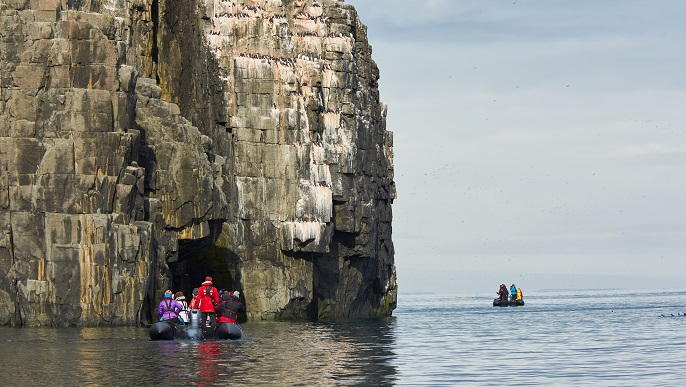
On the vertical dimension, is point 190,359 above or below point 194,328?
below

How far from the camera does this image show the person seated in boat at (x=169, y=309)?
220ft

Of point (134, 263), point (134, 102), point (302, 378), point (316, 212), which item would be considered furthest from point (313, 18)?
point (302, 378)

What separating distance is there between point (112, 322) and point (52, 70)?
1659 centimetres

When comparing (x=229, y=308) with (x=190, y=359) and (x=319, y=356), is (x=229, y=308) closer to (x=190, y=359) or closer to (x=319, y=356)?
(x=319, y=356)

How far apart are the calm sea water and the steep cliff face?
627 cm

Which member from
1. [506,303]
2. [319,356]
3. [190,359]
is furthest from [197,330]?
[506,303]

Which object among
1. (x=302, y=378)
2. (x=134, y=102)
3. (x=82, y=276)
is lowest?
(x=302, y=378)

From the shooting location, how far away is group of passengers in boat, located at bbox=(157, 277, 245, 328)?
6731cm

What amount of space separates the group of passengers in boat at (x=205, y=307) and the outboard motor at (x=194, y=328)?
314 mm

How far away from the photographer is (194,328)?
6719 cm

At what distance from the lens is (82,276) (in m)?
78.4

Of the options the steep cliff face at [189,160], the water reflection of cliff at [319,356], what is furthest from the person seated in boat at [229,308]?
the steep cliff face at [189,160]

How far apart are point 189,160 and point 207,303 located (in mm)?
25531

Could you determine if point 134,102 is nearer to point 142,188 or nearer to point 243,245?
point 142,188
